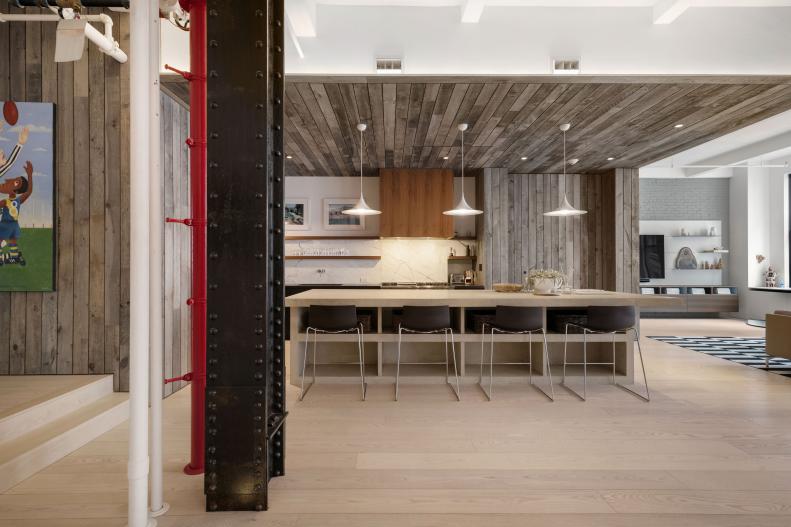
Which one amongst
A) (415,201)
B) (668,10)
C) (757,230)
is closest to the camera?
(668,10)

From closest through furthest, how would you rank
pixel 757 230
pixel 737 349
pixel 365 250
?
pixel 737 349, pixel 365 250, pixel 757 230

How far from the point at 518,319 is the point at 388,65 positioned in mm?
2633

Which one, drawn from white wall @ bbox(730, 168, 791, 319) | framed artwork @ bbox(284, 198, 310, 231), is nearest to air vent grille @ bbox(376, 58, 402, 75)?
framed artwork @ bbox(284, 198, 310, 231)

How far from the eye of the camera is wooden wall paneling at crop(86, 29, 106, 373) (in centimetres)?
332

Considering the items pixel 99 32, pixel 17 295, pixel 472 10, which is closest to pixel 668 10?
pixel 472 10

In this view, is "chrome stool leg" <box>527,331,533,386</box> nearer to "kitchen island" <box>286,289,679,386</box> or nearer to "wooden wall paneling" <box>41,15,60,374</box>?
"kitchen island" <box>286,289,679,386</box>

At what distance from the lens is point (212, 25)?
75.3 inches

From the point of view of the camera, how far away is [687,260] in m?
9.50

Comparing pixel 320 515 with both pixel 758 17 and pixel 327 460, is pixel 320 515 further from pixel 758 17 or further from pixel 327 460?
pixel 758 17

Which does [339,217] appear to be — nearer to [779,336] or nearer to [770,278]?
[779,336]

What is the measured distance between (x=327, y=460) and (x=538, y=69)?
3747 mm

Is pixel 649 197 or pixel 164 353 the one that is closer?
pixel 164 353

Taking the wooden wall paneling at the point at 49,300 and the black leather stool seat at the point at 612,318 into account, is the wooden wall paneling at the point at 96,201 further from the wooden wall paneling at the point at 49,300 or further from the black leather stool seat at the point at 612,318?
the black leather stool seat at the point at 612,318

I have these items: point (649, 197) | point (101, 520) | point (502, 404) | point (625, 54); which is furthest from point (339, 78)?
point (649, 197)
